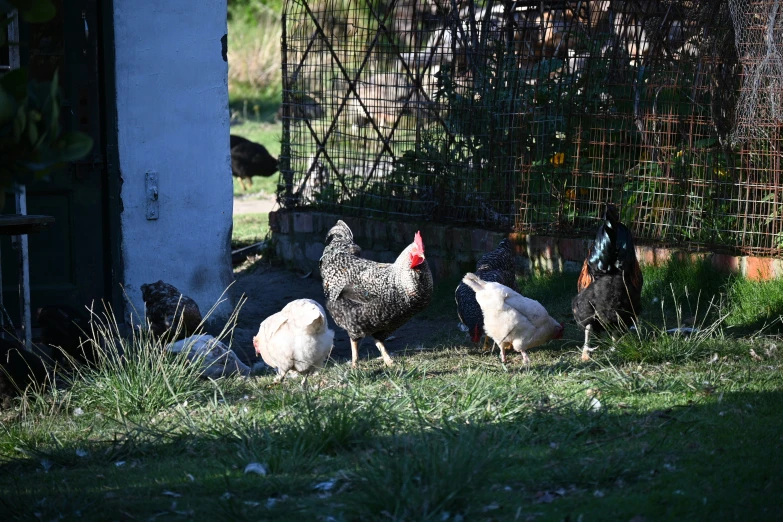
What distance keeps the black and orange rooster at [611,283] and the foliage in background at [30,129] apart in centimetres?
450

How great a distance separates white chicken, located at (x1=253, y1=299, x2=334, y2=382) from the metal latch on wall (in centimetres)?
213

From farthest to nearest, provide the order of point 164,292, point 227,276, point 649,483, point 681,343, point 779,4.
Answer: point 227,276
point 164,292
point 779,4
point 681,343
point 649,483

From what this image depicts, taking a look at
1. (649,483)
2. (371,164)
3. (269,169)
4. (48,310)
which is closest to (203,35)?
(48,310)

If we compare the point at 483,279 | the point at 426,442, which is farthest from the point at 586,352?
the point at 426,442

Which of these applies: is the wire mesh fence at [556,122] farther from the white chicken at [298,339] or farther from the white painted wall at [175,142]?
the white chicken at [298,339]

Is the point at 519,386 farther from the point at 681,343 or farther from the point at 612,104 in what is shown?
the point at 612,104

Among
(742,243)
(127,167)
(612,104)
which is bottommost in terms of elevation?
(742,243)

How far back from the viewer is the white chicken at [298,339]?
236 inches

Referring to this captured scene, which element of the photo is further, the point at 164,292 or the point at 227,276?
the point at 227,276

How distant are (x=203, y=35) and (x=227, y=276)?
2.25 metres

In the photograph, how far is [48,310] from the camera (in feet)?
23.1

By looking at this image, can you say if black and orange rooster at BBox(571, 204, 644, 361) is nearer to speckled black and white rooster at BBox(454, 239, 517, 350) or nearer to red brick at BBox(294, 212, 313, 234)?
speckled black and white rooster at BBox(454, 239, 517, 350)

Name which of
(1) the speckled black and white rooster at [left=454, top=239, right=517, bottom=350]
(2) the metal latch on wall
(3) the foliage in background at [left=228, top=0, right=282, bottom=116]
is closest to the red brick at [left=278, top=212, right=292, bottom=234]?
(2) the metal latch on wall

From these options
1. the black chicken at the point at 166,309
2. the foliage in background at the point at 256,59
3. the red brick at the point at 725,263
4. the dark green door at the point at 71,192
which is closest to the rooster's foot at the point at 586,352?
the red brick at the point at 725,263
